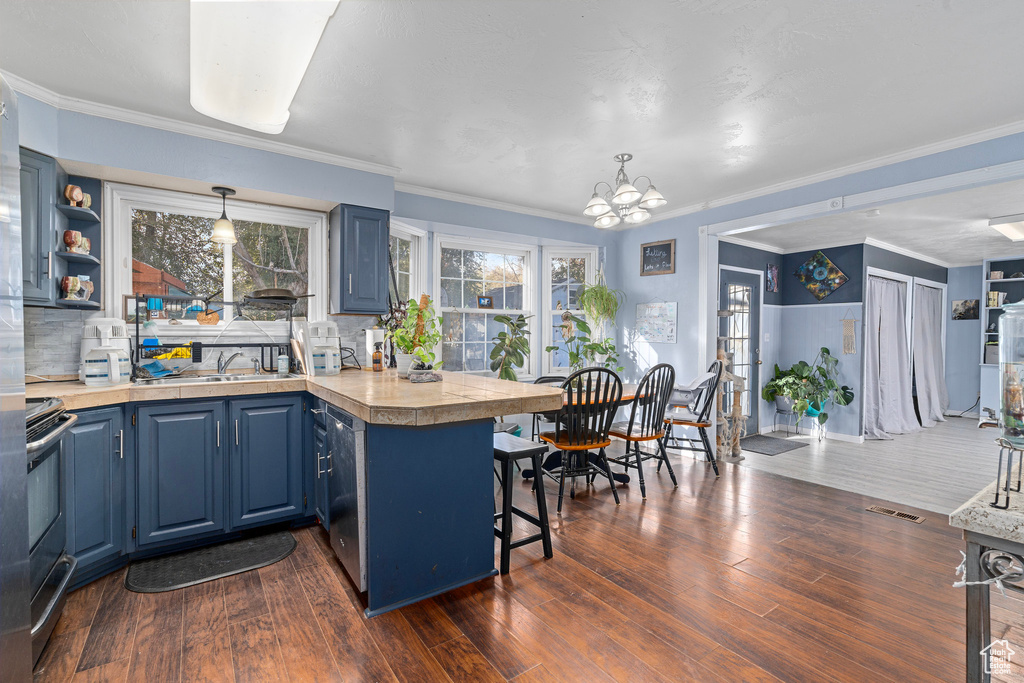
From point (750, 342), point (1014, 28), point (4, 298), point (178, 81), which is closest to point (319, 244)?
point (178, 81)

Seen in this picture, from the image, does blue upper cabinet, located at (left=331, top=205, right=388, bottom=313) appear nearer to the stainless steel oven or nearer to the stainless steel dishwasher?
the stainless steel dishwasher

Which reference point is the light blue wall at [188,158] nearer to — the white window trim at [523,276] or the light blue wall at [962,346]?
the white window trim at [523,276]

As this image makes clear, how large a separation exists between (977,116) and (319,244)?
455 cm

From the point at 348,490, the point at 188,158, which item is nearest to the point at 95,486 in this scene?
the point at 348,490

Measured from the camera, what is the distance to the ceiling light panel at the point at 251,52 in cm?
149

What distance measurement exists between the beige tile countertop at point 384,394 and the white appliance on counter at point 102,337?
0.63ft

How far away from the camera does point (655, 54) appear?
7.61 feet

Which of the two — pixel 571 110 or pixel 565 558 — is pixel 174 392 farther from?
pixel 571 110

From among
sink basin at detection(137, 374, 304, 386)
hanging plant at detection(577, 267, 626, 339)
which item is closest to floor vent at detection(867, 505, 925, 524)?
hanging plant at detection(577, 267, 626, 339)

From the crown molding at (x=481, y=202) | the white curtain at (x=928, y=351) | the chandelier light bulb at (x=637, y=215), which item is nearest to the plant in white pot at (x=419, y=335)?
the chandelier light bulb at (x=637, y=215)

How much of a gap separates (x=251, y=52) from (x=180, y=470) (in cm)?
220

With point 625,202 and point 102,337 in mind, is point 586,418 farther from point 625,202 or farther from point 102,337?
point 102,337

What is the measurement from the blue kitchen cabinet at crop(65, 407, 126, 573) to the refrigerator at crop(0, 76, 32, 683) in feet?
4.20

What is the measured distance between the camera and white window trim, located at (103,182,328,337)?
3053 millimetres
